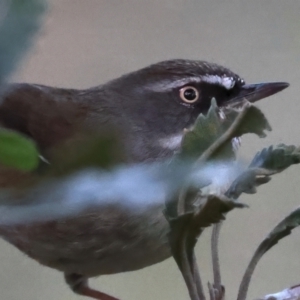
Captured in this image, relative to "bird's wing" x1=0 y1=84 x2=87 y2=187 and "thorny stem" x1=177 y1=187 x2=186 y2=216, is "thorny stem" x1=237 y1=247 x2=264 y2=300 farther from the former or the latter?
"bird's wing" x1=0 y1=84 x2=87 y2=187

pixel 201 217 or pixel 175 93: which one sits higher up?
pixel 175 93

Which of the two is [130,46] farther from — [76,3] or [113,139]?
[113,139]

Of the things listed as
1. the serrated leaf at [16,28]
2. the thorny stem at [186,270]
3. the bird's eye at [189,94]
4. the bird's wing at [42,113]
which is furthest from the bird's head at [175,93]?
the serrated leaf at [16,28]

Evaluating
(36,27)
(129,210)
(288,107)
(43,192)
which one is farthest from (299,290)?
(288,107)

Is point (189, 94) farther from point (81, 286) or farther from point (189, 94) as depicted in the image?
point (81, 286)

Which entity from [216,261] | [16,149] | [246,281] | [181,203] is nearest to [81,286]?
[216,261]
